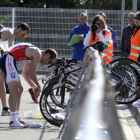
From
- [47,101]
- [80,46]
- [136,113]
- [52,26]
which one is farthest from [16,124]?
[52,26]

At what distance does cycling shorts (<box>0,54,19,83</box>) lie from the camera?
6.96 metres

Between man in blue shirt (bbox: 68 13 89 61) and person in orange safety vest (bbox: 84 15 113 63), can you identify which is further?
man in blue shirt (bbox: 68 13 89 61)

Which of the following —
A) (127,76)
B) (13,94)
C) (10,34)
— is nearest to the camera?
(13,94)

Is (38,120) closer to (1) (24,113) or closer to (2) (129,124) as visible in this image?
(1) (24,113)

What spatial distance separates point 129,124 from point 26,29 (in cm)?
266

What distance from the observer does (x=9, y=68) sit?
7004mm

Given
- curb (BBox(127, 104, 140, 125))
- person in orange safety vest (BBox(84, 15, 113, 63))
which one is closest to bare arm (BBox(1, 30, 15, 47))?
person in orange safety vest (BBox(84, 15, 113, 63))

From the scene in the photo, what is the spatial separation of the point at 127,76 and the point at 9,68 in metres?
1.99

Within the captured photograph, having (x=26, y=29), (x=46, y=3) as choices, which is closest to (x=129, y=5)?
(x=46, y=3)

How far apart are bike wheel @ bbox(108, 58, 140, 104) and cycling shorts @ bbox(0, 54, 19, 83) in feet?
5.31

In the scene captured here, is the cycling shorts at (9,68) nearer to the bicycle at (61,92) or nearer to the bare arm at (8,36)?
the bicycle at (61,92)

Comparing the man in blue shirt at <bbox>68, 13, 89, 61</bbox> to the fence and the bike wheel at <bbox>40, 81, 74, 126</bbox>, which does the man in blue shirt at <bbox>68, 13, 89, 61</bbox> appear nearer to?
the bike wheel at <bbox>40, 81, 74, 126</bbox>

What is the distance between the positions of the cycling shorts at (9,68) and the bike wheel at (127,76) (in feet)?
5.31

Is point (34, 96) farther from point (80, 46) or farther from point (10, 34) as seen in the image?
point (80, 46)
